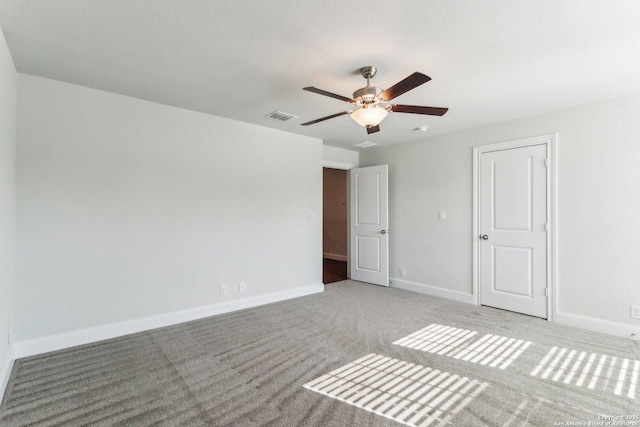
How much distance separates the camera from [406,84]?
2.04 metres

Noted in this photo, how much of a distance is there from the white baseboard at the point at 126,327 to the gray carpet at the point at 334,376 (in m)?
0.10

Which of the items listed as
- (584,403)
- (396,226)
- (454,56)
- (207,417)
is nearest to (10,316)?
(207,417)

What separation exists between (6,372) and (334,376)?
240 centimetres

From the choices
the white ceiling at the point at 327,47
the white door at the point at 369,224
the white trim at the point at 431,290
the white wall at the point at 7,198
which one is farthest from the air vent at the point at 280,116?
the white trim at the point at 431,290

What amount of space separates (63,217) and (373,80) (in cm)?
307

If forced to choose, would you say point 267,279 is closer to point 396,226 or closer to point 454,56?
point 396,226

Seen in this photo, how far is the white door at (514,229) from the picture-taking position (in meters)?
3.67

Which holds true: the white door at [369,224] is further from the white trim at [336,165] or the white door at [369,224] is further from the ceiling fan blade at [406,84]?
the ceiling fan blade at [406,84]

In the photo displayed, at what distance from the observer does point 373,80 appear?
272 cm

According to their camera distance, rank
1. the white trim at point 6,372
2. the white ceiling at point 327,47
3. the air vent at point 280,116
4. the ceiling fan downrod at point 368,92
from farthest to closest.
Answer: the air vent at point 280,116
the ceiling fan downrod at point 368,92
the white trim at point 6,372
the white ceiling at point 327,47

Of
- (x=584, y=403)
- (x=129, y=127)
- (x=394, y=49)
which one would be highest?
(x=394, y=49)

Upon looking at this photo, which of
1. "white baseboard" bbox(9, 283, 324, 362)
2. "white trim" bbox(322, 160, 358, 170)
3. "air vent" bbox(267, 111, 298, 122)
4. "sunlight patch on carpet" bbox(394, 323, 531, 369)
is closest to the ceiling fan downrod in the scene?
"air vent" bbox(267, 111, 298, 122)

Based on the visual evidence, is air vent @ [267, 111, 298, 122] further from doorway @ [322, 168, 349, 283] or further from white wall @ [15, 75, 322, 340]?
doorway @ [322, 168, 349, 283]

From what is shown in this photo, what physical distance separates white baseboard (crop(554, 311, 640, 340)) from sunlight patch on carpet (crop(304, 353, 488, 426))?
1965mm
